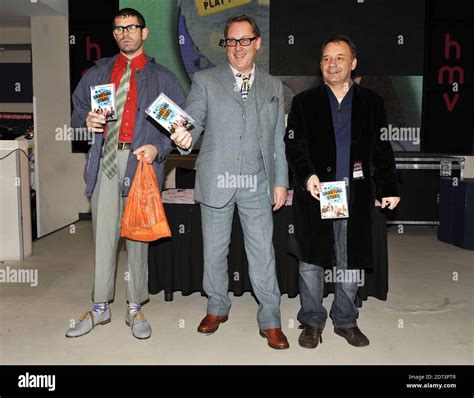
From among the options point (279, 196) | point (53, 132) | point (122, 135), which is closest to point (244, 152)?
point (279, 196)

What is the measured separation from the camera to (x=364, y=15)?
6.79m

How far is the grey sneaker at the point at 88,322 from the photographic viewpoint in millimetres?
3141

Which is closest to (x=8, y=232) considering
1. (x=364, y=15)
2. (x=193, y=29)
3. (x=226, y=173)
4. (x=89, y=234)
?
(x=89, y=234)

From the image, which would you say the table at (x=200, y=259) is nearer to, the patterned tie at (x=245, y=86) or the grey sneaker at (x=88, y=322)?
the grey sneaker at (x=88, y=322)

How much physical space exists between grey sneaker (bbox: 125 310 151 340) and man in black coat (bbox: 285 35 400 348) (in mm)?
849

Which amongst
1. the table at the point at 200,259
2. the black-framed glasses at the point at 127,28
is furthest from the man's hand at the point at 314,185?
the black-framed glasses at the point at 127,28

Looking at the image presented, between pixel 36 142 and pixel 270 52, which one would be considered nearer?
pixel 270 52

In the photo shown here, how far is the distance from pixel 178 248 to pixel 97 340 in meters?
0.89

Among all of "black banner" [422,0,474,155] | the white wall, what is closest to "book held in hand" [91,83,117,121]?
the white wall

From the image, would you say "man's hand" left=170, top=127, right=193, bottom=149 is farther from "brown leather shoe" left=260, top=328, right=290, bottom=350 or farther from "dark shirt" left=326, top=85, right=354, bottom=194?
"brown leather shoe" left=260, top=328, right=290, bottom=350

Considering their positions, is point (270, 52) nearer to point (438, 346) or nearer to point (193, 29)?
point (193, 29)

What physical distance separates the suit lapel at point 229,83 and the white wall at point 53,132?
485 centimetres

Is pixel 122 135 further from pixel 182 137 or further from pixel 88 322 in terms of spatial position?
pixel 88 322

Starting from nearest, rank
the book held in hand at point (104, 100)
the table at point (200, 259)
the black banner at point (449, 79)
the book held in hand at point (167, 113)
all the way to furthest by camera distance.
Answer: the book held in hand at point (167, 113) → the book held in hand at point (104, 100) → the table at point (200, 259) → the black banner at point (449, 79)
